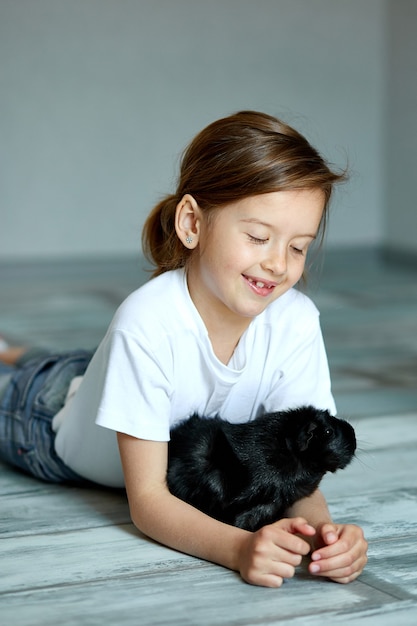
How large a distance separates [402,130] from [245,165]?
3.76m

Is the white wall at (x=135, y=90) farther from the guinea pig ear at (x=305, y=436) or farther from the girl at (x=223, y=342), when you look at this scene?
the guinea pig ear at (x=305, y=436)

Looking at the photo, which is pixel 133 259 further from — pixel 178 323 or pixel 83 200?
pixel 178 323

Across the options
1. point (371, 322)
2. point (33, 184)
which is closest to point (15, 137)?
point (33, 184)

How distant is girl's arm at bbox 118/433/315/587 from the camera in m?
1.18

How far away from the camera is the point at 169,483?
53.4 inches

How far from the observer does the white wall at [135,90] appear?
4.48 meters

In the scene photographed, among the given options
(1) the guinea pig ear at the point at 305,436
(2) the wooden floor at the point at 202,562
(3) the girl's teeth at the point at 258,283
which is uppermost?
(3) the girl's teeth at the point at 258,283

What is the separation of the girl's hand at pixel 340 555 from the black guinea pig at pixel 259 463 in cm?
10

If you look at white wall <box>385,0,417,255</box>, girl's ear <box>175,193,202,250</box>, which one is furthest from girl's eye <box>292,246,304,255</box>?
white wall <box>385,0,417,255</box>

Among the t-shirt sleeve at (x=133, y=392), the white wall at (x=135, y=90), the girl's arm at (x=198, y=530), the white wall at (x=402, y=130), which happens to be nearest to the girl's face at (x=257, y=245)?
the t-shirt sleeve at (x=133, y=392)

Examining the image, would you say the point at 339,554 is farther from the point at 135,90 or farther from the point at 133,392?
the point at 135,90

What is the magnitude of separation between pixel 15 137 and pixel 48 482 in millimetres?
3114

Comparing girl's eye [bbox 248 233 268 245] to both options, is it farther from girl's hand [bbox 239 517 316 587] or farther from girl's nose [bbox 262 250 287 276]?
girl's hand [bbox 239 517 316 587]

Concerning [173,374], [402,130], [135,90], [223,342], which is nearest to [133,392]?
[173,374]
